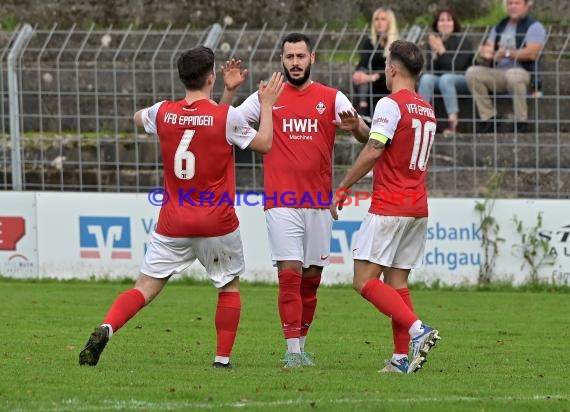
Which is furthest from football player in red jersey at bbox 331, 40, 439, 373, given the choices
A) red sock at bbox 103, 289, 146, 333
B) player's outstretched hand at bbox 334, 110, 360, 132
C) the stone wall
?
the stone wall

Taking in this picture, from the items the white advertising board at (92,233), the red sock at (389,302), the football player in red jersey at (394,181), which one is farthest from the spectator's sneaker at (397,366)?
the white advertising board at (92,233)

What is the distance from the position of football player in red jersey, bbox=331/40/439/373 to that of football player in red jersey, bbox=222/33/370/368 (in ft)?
1.18

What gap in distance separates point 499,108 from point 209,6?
24.1 feet

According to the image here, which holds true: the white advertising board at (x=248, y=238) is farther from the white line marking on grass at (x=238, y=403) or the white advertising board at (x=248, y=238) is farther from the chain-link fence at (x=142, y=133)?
the white line marking on grass at (x=238, y=403)

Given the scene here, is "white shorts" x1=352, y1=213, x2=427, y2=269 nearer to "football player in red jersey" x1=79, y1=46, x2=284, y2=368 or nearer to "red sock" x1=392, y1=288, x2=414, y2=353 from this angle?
"red sock" x1=392, y1=288, x2=414, y2=353

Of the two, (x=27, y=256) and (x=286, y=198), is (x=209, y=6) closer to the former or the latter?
(x=27, y=256)

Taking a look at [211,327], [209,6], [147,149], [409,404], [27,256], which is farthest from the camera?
[209,6]

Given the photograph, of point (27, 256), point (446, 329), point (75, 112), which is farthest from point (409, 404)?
point (75, 112)

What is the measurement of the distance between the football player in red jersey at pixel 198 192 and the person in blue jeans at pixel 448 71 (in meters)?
8.13

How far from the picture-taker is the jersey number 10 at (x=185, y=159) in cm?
951

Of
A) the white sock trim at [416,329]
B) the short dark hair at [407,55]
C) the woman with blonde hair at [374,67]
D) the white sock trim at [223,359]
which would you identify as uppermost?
the woman with blonde hair at [374,67]

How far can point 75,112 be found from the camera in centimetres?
1886

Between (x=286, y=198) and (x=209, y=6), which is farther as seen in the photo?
(x=209, y=6)

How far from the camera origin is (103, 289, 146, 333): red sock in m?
9.52
